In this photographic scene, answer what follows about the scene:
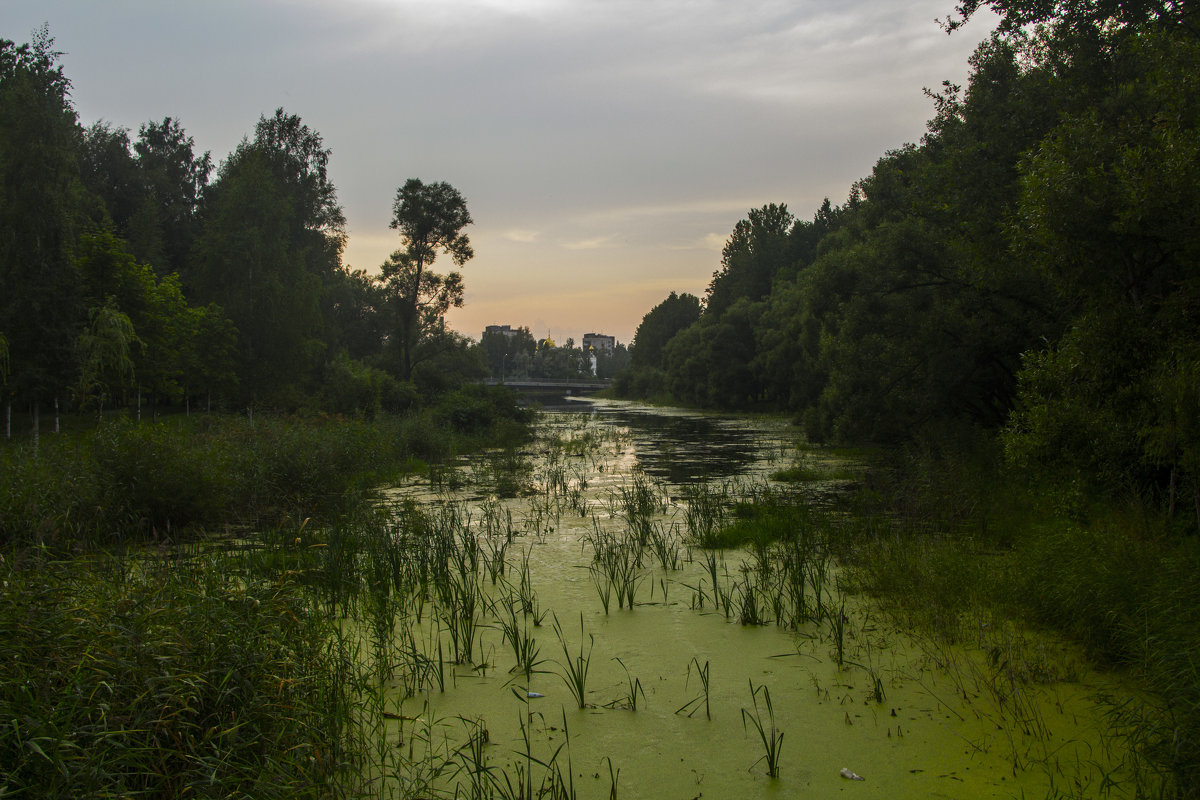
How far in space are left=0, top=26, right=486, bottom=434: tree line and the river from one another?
17046 mm

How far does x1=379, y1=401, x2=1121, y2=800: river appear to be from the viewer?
3.89m

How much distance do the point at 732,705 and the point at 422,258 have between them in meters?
42.6

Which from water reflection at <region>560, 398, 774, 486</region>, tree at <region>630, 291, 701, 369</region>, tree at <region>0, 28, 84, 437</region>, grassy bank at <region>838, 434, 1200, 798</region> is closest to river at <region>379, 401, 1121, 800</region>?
grassy bank at <region>838, 434, 1200, 798</region>

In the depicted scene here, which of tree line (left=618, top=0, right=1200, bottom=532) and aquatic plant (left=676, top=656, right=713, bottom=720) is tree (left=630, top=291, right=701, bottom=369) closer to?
tree line (left=618, top=0, right=1200, bottom=532)

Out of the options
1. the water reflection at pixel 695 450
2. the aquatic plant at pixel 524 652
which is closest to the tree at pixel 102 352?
the water reflection at pixel 695 450

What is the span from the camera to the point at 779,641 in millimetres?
5980

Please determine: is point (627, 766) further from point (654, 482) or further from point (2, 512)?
point (654, 482)

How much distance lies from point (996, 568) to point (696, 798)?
4756 mm

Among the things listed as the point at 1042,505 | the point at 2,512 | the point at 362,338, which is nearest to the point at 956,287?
the point at 1042,505

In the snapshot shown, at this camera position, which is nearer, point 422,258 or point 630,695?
point 630,695

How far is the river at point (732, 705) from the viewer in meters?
3.89

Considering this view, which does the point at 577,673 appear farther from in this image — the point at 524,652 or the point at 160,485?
the point at 160,485

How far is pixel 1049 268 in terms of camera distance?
7.45 meters

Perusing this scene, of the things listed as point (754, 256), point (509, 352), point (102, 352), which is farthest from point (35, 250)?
point (509, 352)
